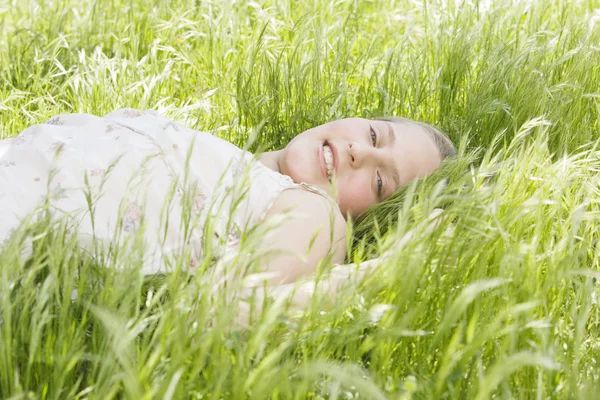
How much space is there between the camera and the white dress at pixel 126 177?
1944 millimetres

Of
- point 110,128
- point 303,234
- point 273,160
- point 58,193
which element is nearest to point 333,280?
point 303,234

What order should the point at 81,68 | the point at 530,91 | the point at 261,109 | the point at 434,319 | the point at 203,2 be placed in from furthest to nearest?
1. the point at 203,2
2. the point at 81,68
3. the point at 261,109
4. the point at 530,91
5. the point at 434,319

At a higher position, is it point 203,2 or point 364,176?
point 203,2

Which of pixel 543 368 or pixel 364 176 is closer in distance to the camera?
pixel 543 368

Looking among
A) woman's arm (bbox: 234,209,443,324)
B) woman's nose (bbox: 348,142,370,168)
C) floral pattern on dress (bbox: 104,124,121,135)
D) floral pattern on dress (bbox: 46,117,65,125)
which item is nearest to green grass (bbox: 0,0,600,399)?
woman's arm (bbox: 234,209,443,324)

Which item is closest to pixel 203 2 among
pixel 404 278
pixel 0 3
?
pixel 0 3

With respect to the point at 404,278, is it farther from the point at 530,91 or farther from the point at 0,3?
the point at 0,3

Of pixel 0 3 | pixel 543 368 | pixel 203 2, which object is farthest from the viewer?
pixel 0 3

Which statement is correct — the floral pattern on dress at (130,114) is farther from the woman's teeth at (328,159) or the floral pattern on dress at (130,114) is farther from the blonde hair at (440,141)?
the blonde hair at (440,141)

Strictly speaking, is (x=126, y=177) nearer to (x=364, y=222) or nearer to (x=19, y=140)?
(x=19, y=140)

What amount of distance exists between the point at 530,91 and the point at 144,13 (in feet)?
6.20

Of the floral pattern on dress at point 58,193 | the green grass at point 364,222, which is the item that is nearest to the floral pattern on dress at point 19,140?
the floral pattern on dress at point 58,193

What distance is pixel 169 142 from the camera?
89.5 inches

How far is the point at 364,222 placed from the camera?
7.80ft
